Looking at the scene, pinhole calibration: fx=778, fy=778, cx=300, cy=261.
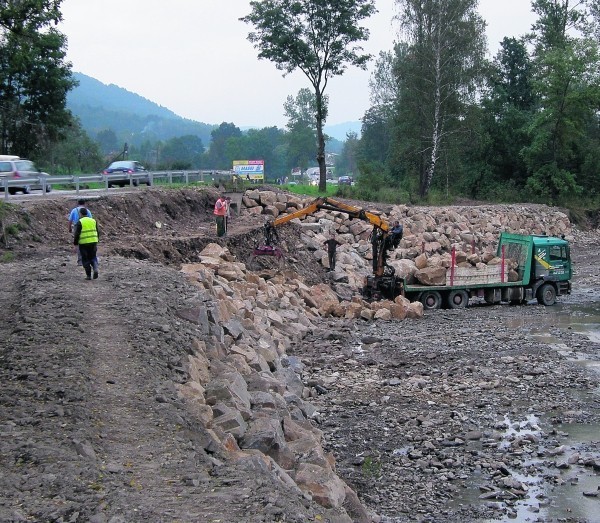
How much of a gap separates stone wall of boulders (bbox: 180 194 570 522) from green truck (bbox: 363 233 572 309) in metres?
1.55

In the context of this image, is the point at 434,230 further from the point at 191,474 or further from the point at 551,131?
the point at 191,474

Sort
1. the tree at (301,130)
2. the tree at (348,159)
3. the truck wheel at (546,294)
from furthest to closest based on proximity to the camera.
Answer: the tree at (348,159) < the tree at (301,130) < the truck wheel at (546,294)

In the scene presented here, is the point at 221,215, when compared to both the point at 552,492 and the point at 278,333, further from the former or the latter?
the point at 552,492

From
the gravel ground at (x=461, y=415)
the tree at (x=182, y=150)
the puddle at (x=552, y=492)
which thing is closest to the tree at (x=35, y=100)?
the gravel ground at (x=461, y=415)

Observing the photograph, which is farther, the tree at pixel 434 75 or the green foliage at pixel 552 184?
the green foliage at pixel 552 184

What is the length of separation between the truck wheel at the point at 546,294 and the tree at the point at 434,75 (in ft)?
62.1

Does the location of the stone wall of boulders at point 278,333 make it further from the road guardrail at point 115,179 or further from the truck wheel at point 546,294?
the truck wheel at point 546,294

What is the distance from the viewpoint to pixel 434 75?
145ft

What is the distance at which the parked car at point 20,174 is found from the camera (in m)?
25.6

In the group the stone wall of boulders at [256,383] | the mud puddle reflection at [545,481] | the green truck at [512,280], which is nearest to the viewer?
the stone wall of boulders at [256,383]

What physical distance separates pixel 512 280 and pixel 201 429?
19.3 meters

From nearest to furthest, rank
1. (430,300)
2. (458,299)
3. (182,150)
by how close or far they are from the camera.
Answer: (430,300) < (458,299) < (182,150)

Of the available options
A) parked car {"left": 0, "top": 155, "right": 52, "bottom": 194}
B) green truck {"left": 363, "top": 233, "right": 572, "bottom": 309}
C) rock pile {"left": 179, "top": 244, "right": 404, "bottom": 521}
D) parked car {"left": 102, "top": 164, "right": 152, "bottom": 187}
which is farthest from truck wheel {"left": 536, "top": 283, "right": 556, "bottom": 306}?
parked car {"left": 0, "top": 155, "right": 52, "bottom": 194}

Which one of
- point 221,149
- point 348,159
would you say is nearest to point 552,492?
point 221,149
